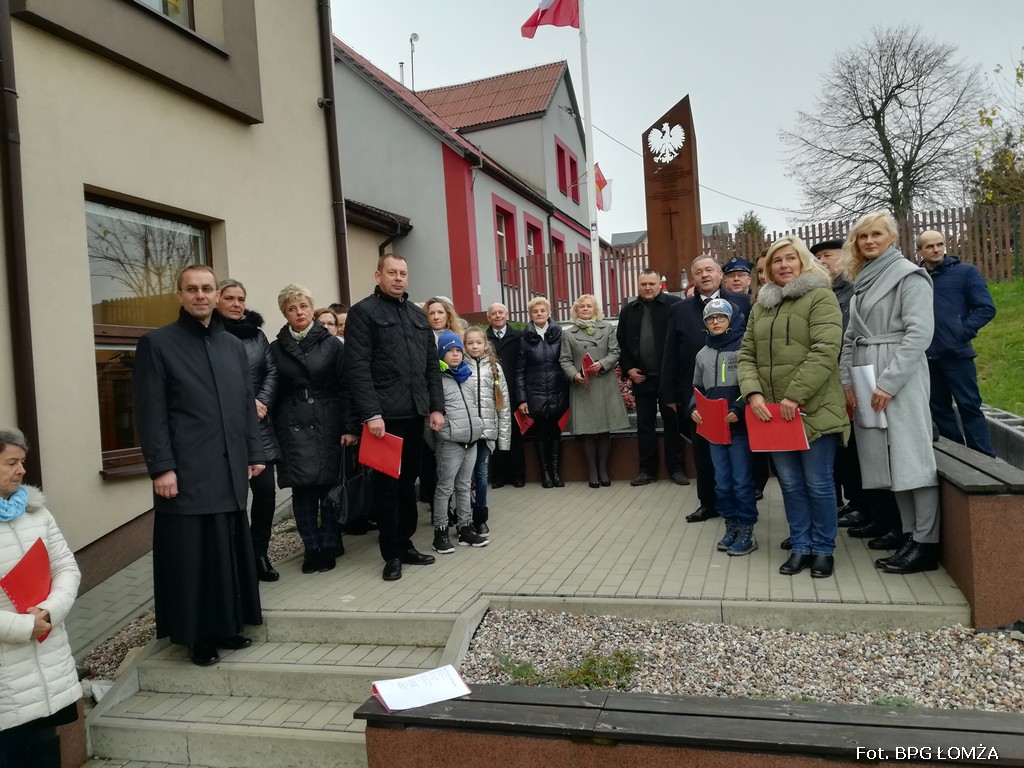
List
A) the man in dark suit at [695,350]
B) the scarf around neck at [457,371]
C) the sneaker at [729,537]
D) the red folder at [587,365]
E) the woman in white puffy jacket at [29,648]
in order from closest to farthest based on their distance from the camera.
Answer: the woman in white puffy jacket at [29,648] → the sneaker at [729,537] → the scarf around neck at [457,371] → the man in dark suit at [695,350] → the red folder at [587,365]

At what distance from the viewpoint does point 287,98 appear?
909 centimetres

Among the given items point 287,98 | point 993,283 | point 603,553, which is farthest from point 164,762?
point 993,283

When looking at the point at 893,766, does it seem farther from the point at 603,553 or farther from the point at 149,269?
the point at 149,269

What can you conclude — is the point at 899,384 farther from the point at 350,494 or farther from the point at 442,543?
the point at 350,494

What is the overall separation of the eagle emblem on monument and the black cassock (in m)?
8.75

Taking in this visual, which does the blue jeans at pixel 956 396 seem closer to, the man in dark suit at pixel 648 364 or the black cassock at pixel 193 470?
the man in dark suit at pixel 648 364

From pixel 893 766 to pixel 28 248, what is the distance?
5908 mm

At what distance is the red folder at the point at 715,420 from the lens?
5.39m

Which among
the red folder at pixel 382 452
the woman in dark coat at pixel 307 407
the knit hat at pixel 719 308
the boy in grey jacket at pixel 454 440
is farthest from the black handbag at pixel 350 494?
the knit hat at pixel 719 308

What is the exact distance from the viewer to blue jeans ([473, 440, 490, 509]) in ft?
21.2

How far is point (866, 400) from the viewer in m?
4.71

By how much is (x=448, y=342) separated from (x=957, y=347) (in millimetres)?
3965

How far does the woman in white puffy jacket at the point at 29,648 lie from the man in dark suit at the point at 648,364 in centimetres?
555

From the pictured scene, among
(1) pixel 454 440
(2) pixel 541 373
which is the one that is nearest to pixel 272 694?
(1) pixel 454 440
